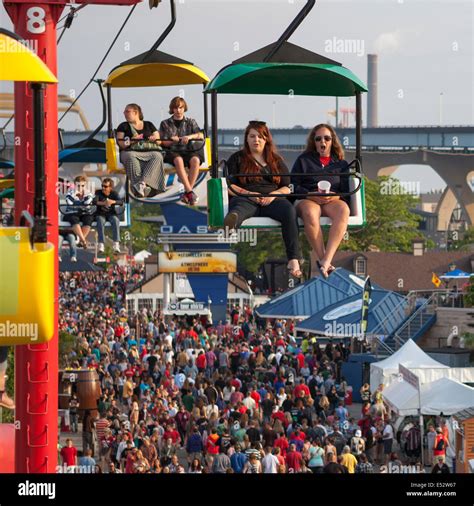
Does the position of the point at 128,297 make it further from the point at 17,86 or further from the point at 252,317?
the point at 17,86

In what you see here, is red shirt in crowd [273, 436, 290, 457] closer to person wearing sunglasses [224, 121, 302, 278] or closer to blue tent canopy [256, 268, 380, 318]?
person wearing sunglasses [224, 121, 302, 278]

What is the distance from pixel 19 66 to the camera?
5.74 m

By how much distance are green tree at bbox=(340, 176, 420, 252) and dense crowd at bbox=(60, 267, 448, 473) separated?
134 ft

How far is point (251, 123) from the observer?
8.41m

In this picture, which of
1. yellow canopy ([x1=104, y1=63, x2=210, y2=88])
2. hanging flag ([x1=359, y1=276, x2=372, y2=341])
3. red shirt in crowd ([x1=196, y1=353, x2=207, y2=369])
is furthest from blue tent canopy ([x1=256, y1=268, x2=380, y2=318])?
yellow canopy ([x1=104, y1=63, x2=210, y2=88])

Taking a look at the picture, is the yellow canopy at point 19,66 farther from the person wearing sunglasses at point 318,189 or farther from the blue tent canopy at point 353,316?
the blue tent canopy at point 353,316

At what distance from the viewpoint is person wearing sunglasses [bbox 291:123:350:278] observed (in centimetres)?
841

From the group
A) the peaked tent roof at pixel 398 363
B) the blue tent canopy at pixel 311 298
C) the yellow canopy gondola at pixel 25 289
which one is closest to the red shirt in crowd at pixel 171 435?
the peaked tent roof at pixel 398 363

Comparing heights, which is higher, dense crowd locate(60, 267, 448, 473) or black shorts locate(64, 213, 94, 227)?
black shorts locate(64, 213, 94, 227)

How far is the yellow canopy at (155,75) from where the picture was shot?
10.1 meters

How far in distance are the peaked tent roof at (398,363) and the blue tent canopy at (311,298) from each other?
12.1 m

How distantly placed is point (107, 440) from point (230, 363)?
372 inches

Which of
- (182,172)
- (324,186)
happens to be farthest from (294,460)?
(324,186)

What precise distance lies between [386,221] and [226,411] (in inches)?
2344
